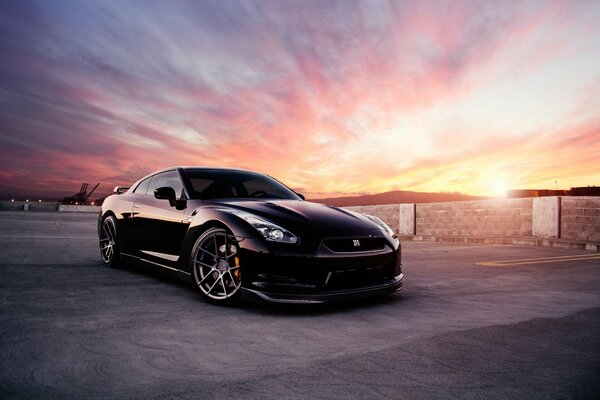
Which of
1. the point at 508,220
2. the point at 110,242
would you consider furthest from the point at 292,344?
the point at 508,220

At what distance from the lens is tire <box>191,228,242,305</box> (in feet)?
12.4

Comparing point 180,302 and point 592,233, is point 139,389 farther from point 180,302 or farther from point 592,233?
point 592,233

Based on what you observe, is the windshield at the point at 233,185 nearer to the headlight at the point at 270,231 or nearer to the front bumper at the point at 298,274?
the headlight at the point at 270,231

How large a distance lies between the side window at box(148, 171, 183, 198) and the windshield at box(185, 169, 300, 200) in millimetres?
154

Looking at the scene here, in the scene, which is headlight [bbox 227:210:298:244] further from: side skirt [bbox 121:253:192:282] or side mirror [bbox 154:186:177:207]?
side mirror [bbox 154:186:177:207]

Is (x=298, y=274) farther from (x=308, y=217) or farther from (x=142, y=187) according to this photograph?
(x=142, y=187)

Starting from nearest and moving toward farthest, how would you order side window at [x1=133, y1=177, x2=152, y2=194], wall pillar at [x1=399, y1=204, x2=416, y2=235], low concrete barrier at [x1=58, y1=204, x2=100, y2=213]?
side window at [x1=133, y1=177, x2=152, y2=194] → wall pillar at [x1=399, y1=204, x2=416, y2=235] → low concrete barrier at [x1=58, y1=204, x2=100, y2=213]

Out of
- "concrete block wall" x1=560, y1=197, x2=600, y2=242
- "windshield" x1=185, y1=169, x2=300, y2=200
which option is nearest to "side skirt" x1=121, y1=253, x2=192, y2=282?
"windshield" x1=185, y1=169, x2=300, y2=200

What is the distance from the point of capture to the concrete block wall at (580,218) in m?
13.1

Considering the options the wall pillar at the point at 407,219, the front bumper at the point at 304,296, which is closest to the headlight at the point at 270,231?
the front bumper at the point at 304,296

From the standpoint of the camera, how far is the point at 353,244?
3834 millimetres

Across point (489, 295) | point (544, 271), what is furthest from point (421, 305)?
point (544, 271)

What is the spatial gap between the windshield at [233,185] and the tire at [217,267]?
0.70m

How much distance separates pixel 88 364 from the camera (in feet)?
7.57
